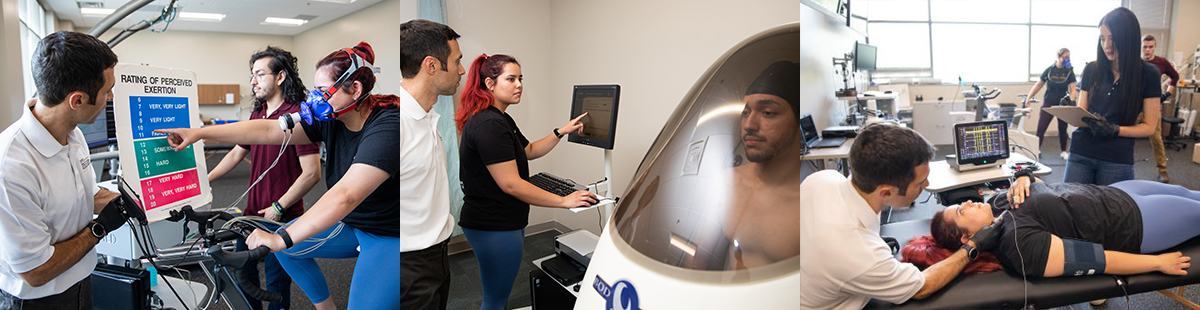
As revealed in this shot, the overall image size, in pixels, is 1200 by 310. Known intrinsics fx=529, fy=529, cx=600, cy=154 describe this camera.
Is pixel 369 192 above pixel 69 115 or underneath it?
underneath

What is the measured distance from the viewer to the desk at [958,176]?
0.74 m

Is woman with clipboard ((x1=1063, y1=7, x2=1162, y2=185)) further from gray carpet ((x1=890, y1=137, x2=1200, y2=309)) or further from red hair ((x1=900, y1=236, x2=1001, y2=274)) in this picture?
red hair ((x1=900, y1=236, x2=1001, y2=274))

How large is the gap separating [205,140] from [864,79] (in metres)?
1.86

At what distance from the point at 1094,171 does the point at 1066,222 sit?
0.08 meters

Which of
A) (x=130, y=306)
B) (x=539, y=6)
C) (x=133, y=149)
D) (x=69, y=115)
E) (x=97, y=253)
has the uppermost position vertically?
(x=539, y=6)

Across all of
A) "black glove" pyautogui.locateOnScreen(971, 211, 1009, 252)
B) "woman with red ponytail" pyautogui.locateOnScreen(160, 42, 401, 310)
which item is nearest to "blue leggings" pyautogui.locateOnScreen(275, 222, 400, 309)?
"woman with red ponytail" pyautogui.locateOnScreen(160, 42, 401, 310)

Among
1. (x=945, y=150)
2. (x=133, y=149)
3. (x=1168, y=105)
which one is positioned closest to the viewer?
(x=1168, y=105)

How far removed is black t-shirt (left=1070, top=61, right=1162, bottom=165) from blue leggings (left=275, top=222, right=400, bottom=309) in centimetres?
176

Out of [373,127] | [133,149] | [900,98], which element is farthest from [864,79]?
[133,149]

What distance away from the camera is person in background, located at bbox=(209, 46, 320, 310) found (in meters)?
A: 1.68

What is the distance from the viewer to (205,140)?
65.5 inches

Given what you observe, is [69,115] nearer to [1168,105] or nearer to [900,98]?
[900,98]

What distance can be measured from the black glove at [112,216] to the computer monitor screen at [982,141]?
84.2 inches

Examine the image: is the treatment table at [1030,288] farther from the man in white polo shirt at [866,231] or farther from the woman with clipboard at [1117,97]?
the woman with clipboard at [1117,97]
